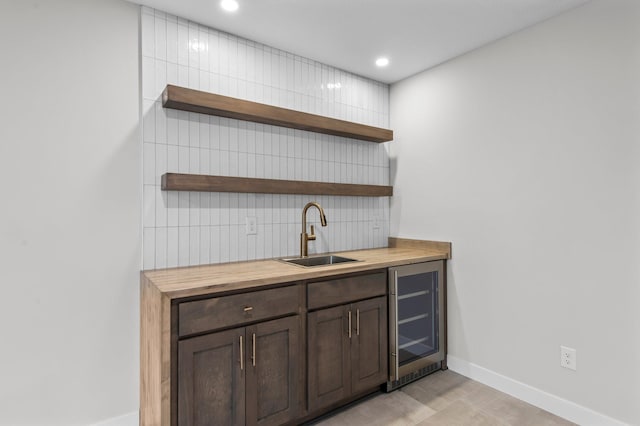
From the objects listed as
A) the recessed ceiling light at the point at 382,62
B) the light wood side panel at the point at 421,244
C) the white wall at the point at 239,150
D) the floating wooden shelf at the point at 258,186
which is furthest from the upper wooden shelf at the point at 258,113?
the light wood side panel at the point at 421,244

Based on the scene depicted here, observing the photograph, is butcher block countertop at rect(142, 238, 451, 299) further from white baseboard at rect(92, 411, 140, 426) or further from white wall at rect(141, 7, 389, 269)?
white baseboard at rect(92, 411, 140, 426)

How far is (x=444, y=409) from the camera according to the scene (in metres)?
2.16

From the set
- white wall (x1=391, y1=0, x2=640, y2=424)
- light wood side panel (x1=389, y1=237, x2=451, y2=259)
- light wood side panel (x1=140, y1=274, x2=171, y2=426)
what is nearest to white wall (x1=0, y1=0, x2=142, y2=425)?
light wood side panel (x1=140, y1=274, x2=171, y2=426)

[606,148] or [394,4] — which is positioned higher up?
[394,4]

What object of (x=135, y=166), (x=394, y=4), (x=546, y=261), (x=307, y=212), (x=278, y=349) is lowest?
(x=278, y=349)

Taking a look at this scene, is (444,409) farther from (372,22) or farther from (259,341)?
(372,22)

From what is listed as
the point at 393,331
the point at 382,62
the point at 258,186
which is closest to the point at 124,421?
the point at 258,186

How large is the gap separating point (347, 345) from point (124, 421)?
1.30 m

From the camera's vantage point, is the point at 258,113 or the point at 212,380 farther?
the point at 258,113

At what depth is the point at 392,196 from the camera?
3219 mm

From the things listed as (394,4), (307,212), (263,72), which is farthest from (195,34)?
(307,212)

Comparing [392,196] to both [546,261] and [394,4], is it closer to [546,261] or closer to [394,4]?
[546,261]

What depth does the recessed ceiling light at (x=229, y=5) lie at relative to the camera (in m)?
1.98

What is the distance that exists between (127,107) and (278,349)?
1587 mm
